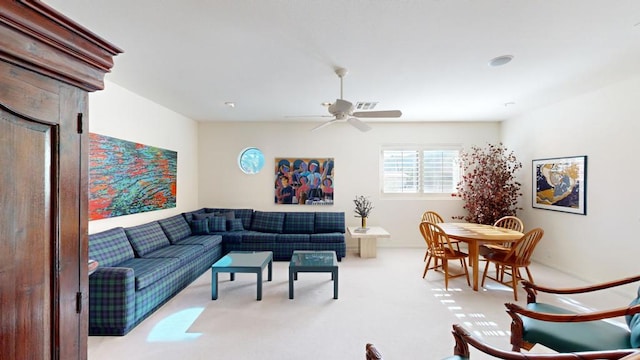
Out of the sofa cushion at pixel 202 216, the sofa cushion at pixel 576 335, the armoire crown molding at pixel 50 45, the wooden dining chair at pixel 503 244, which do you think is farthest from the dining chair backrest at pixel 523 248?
the sofa cushion at pixel 202 216

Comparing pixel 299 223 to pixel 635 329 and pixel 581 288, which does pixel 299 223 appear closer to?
pixel 581 288

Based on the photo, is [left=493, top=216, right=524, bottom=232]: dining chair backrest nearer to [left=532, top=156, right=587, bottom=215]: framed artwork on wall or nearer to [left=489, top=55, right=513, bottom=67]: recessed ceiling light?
[left=532, top=156, right=587, bottom=215]: framed artwork on wall

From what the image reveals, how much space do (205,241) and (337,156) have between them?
2929 millimetres

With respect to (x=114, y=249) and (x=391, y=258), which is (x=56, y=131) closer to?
(x=114, y=249)

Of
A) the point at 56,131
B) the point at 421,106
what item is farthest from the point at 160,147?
the point at 421,106

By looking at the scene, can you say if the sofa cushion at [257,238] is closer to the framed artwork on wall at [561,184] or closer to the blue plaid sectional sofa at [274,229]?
the blue plaid sectional sofa at [274,229]

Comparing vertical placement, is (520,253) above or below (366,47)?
below

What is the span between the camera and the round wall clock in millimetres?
5648

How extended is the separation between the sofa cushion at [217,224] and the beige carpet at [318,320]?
1144mm

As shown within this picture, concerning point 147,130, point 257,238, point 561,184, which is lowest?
point 257,238

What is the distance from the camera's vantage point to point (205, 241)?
414 centimetres

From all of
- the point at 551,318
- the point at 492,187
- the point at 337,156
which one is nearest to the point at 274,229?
the point at 337,156

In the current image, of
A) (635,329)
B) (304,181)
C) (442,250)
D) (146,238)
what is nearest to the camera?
(635,329)

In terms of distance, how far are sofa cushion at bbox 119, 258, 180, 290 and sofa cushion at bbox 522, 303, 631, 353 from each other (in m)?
3.13
